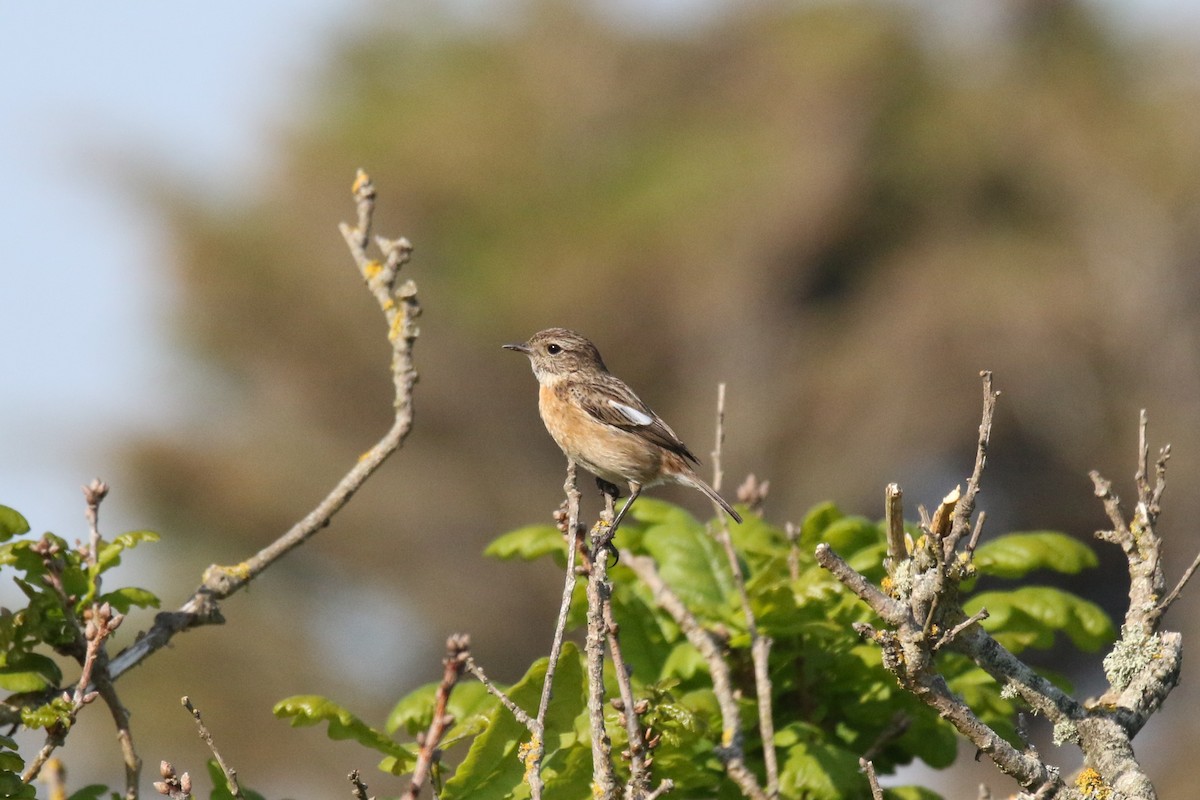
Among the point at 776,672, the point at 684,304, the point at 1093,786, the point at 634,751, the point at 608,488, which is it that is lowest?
the point at 1093,786

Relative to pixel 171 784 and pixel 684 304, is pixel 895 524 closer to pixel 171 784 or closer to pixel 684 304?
pixel 171 784

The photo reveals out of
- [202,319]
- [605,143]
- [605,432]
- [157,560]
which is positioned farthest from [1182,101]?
[605,432]

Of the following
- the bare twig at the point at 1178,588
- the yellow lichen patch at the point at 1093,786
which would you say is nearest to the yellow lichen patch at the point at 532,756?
the yellow lichen patch at the point at 1093,786

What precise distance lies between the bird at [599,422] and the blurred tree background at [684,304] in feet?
78.2

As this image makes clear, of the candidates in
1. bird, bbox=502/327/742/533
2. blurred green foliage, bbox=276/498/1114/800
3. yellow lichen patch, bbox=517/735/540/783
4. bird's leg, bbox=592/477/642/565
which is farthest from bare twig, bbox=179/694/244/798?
bird, bbox=502/327/742/533

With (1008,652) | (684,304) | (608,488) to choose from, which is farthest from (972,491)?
(684,304)

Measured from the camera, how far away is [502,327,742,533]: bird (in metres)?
7.22

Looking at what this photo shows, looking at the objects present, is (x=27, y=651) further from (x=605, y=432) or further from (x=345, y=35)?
(x=345, y=35)

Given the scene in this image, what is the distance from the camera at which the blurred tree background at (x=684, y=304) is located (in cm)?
3288

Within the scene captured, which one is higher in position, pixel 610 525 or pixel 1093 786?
pixel 610 525

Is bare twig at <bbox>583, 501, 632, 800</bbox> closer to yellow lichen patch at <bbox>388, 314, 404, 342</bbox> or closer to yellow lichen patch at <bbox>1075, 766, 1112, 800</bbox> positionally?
yellow lichen patch at <bbox>1075, 766, 1112, 800</bbox>

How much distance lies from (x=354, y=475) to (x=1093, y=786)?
2.26 metres

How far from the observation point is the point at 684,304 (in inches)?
1334

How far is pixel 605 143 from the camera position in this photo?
39.1 metres
